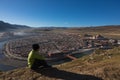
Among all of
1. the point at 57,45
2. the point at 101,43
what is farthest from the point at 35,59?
the point at 57,45

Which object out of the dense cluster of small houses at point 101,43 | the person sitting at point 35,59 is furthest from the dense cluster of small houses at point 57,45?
the person sitting at point 35,59

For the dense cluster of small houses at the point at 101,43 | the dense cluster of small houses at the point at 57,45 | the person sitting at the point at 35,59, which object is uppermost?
the person sitting at the point at 35,59

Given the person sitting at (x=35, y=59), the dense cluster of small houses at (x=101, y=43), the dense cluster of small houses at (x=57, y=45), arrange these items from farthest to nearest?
the dense cluster of small houses at (x=101, y=43), the dense cluster of small houses at (x=57, y=45), the person sitting at (x=35, y=59)

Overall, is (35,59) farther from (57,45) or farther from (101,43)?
(57,45)

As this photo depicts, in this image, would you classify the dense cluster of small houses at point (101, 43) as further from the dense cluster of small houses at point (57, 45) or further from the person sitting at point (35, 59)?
the person sitting at point (35, 59)

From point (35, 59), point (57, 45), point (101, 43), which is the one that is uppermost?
point (35, 59)

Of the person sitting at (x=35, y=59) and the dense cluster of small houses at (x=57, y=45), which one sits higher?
the person sitting at (x=35, y=59)

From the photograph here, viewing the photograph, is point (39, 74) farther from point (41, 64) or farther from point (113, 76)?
point (113, 76)

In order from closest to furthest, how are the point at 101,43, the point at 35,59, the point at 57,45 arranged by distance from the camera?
the point at 35,59 < the point at 101,43 < the point at 57,45

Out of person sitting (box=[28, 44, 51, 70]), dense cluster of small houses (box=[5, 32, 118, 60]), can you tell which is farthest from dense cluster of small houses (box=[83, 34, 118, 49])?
person sitting (box=[28, 44, 51, 70])

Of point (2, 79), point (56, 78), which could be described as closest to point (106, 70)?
point (56, 78)

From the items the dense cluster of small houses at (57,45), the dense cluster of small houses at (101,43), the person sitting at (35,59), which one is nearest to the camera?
the person sitting at (35,59)
